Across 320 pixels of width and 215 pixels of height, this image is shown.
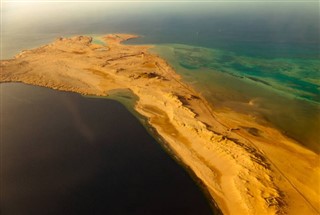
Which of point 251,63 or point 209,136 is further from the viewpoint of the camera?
point 251,63

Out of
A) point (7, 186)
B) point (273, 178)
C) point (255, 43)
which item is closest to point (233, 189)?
point (273, 178)

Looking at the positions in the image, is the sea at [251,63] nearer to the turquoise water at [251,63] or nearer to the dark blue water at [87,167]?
the turquoise water at [251,63]

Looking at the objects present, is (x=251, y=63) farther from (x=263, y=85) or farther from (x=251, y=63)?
(x=263, y=85)

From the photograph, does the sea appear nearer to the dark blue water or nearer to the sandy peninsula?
the sandy peninsula

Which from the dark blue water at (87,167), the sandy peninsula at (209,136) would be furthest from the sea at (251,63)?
the dark blue water at (87,167)

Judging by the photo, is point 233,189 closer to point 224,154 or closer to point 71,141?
point 224,154

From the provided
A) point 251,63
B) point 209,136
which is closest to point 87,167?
point 209,136

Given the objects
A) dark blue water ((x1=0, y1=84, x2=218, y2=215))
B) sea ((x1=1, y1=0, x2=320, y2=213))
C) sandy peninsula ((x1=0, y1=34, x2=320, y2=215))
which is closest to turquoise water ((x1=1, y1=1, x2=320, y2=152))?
sea ((x1=1, y1=0, x2=320, y2=213))
